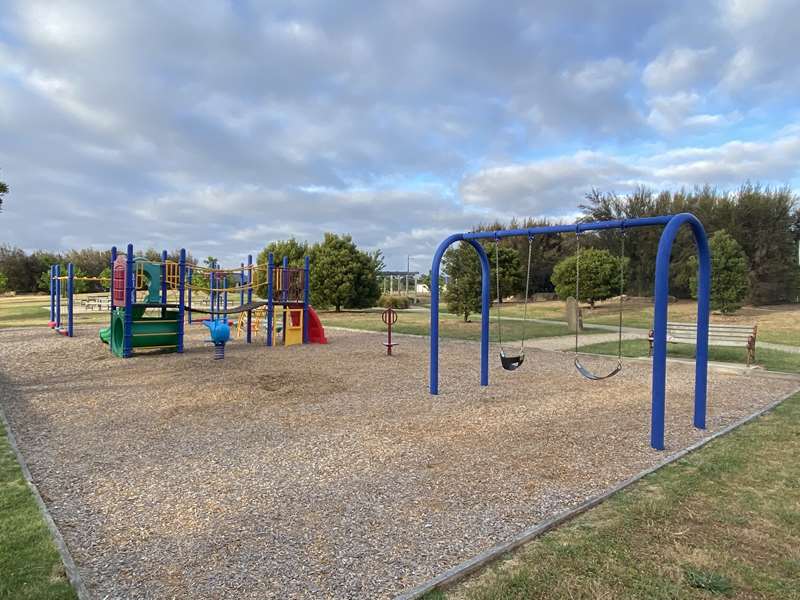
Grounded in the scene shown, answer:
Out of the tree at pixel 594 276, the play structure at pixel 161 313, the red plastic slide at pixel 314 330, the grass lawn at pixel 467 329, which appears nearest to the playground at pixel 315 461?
the play structure at pixel 161 313

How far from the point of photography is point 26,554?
8.51ft

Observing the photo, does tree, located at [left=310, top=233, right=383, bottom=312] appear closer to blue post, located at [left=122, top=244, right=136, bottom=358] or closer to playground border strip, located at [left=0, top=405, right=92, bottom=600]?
blue post, located at [left=122, top=244, right=136, bottom=358]

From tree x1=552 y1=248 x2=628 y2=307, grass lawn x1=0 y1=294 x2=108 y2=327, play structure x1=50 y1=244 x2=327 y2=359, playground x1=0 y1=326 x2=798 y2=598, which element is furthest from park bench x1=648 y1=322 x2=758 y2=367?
grass lawn x1=0 y1=294 x2=108 y2=327

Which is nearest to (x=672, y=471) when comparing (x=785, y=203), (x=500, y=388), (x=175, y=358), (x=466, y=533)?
(x=466, y=533)

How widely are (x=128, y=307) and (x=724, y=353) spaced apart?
1238 centimetres

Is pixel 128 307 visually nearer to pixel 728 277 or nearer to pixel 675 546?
pixel 675 546

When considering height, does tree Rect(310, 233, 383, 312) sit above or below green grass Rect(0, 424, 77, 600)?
above

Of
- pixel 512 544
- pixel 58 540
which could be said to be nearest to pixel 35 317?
pixel 58 540

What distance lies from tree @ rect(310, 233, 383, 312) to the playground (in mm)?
15863

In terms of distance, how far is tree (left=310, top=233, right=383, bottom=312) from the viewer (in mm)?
24281

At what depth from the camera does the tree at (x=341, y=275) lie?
79.7 ft

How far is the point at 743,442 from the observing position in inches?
181

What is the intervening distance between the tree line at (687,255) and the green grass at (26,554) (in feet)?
48.3

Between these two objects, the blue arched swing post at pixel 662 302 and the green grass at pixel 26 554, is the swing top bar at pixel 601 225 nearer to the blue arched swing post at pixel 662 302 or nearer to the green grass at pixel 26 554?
the blue arched swing post at pixel 662 302
